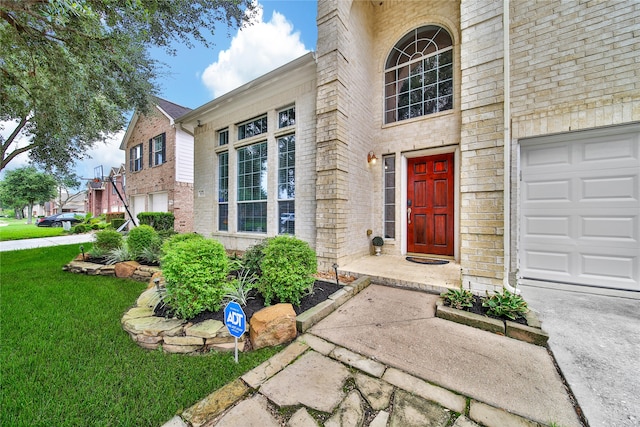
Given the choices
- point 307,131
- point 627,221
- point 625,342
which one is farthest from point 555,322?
point 307,131

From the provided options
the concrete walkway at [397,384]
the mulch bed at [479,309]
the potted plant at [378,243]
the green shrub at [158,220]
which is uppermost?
the green shrub at [158,220]

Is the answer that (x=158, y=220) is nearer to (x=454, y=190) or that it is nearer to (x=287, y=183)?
(x=287, y=183)

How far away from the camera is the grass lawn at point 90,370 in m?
1.43

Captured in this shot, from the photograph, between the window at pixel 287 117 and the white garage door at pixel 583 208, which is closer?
the white garage door at pixel 583 208

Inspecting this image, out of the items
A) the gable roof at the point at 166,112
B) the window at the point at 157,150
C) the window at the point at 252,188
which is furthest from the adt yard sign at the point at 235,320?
the window at the point at 157,150

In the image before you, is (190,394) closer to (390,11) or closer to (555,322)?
(555,322)

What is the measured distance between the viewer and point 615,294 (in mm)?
3104

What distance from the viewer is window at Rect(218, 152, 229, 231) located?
6500mm

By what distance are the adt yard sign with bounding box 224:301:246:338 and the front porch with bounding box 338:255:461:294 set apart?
2.32 metres

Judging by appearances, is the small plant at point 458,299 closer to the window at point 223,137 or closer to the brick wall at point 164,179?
the window at point 223,137

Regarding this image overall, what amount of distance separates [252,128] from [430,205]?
15.2ft

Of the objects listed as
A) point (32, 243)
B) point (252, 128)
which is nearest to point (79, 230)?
point (32, 243)

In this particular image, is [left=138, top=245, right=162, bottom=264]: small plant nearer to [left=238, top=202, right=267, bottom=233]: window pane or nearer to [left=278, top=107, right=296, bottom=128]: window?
[left=238, top=202, right=267, bottom=233]: window pane

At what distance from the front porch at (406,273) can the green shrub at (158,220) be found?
878 cm
